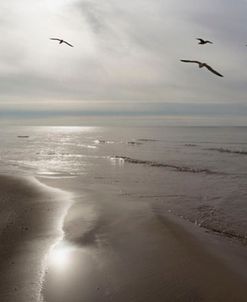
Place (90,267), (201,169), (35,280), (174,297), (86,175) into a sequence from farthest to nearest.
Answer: (201,169) → (86,175) → (90,267) → (35,280) → (174,297)

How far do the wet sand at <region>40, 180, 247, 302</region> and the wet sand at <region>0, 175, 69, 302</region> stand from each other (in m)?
0.35

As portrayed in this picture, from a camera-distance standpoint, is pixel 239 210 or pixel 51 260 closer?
pixel 51 260

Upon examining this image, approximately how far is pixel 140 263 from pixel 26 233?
3795mm

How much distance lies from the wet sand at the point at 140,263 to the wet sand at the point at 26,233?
350mm

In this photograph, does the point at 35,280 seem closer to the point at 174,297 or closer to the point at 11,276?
the point at 11,276

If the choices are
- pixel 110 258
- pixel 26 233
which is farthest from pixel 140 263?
pixel 26 233

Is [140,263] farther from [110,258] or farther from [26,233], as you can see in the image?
[26,233]

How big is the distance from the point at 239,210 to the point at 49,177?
12.4 metres

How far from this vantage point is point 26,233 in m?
11.4

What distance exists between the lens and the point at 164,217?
1348cm

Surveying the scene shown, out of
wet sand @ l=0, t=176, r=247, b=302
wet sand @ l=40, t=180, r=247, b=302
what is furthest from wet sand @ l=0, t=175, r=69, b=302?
wet sand @ l=40, t=180, r=247, b=302

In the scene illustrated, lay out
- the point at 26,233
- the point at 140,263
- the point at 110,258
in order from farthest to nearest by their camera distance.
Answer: the point at 26,233 < the point at 110,258 < the point at 140,263

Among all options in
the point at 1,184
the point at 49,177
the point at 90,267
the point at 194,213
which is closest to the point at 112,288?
the point at 90,267

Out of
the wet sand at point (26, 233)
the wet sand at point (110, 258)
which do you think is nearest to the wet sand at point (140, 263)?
the wet sand at point (110, 258)
